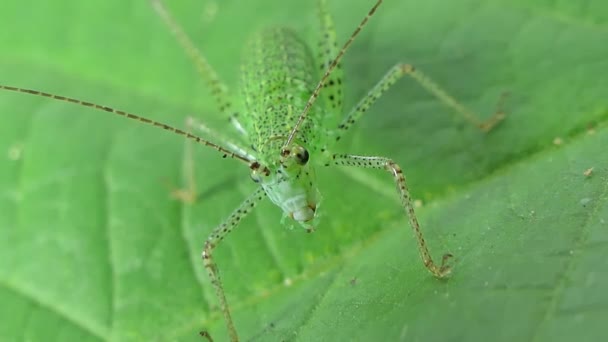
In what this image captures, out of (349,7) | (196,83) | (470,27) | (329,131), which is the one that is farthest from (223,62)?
(470,27)

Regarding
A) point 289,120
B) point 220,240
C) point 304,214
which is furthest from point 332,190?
point 220,240

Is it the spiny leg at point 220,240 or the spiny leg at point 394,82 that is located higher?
the spiny leg at point 394,82

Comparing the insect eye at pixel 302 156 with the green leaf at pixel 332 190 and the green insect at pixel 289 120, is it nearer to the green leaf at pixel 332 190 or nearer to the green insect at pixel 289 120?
the green insect at pixel 289 120

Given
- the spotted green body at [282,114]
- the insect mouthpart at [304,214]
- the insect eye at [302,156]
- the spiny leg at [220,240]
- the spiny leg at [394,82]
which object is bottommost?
the spiny leg at [220,240]

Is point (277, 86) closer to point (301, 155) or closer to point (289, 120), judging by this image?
point (289, 120)

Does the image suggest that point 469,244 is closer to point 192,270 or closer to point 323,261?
point 323,261

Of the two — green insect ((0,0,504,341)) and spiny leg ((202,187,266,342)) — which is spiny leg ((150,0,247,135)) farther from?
spiny leg ((202,187,266,342))

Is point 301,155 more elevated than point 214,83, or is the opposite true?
point 301,155

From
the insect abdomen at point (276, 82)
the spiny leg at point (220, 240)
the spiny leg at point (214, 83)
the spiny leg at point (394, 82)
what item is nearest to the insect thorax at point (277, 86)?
the insect abdomen at point (276, 82)
